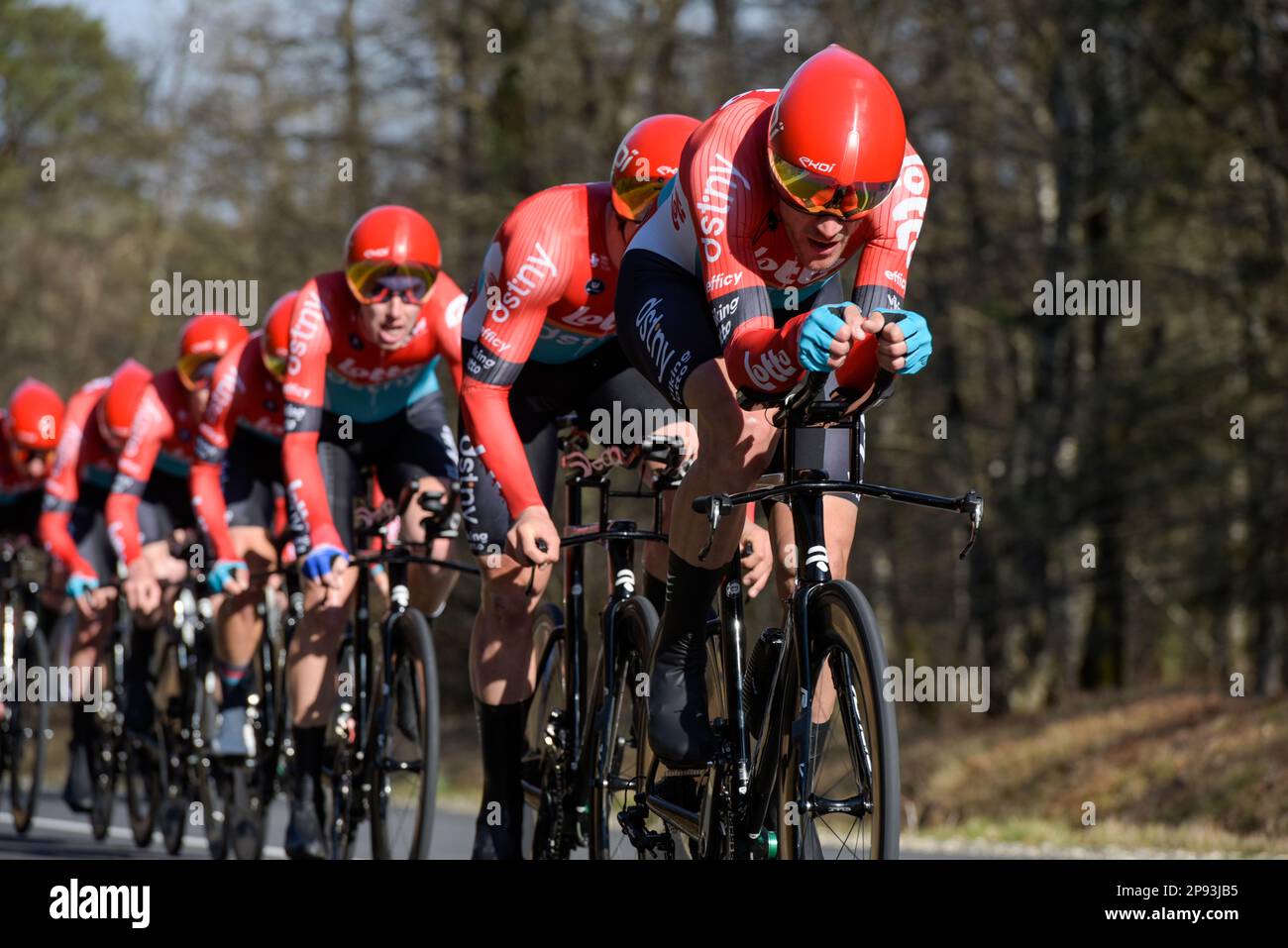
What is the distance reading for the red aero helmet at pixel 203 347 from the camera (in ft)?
30.9

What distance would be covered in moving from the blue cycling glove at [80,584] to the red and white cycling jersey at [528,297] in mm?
5092

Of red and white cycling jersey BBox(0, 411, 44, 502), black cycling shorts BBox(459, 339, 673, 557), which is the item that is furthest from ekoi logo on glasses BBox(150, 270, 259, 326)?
black cycling shorts BBox(459, 339, 673, 557)

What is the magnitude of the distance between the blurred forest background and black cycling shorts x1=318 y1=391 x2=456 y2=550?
14.8 feet

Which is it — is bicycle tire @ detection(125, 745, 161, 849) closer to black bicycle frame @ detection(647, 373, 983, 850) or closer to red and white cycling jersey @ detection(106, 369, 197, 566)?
red and white cycling jersey @ detection(106, 369, 197, 566)

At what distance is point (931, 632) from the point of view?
22219 millimetres

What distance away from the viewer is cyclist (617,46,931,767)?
13.0ft

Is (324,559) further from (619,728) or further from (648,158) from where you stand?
(648,158)

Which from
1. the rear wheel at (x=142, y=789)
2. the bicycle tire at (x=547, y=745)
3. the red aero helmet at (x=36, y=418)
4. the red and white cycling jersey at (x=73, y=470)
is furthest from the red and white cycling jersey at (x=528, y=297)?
the red aero helmet at (x=36, y=418)

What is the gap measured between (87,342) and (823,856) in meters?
29.5

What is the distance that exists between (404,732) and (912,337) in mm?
3323

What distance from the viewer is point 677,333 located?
179 inches

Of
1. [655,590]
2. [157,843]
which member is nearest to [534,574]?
[655,590]
